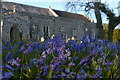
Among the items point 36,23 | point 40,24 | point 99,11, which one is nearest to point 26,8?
point 40,24

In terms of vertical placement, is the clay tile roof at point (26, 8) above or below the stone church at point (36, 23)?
above

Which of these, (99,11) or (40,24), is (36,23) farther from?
(99,11)

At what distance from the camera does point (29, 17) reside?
100 ft

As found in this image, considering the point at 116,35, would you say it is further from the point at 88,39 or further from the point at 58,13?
the point at 88,39

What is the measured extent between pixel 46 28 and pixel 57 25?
2.41 metres

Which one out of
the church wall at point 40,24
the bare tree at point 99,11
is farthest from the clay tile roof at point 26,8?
the bare tree at point 99,11

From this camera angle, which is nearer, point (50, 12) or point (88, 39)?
point (88, 39)

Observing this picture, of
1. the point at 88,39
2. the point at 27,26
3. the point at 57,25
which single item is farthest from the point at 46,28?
the point at 88,39

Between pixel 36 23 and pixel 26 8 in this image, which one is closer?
pixel 36 23

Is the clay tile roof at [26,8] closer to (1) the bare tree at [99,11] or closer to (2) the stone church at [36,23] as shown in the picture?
(2) the stone church at [36,23]

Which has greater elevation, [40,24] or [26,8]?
[26,8]

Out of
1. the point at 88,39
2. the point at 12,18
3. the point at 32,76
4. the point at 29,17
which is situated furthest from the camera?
the point at 29,17

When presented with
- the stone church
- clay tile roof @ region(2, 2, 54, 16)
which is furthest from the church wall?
clay tile roof @ region(2, 2, 54, 16)

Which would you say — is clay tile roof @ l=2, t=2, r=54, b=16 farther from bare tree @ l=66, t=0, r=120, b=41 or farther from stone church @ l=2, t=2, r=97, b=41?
bare tree @ l=66, t=0, r=120, b=41
